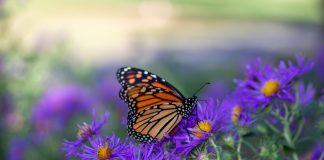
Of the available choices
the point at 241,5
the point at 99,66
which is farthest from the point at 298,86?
the point at 241,5

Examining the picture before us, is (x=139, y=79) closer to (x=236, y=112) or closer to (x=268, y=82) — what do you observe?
(x=236, y=112)

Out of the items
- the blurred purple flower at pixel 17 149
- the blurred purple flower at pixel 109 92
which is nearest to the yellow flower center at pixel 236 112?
the blurred purple flower at pixel 17 149

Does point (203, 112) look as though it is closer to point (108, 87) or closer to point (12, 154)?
point (12, 154)

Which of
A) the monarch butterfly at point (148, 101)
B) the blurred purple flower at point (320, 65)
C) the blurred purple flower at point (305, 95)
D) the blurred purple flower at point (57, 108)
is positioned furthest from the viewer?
the blurred purple flower at point (57, 108)

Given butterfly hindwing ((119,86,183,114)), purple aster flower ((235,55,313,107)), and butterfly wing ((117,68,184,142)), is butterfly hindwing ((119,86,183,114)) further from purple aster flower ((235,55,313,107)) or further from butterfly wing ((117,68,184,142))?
purple aster flower ((235,55,313,107))

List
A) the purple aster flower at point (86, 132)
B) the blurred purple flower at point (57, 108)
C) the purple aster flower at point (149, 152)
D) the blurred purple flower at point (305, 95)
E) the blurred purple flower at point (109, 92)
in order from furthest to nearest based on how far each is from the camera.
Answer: the blurred purple flower at point (109, 92)
the blurred purple flower at point (57, 108)
the blurred purple flower at point (305, 95)
the purple aster flower at point (86, 132)
the purple aster flower at point (149, 152)

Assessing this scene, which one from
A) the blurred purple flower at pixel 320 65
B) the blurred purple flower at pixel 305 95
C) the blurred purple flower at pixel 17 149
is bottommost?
the blurred purple flower at pixel 305 95

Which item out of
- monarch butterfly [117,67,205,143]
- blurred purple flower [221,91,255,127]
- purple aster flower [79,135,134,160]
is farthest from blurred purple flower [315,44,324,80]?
purple aster flower [79,135,134,160]

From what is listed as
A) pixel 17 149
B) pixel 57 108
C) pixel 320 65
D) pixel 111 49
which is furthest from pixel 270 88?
pixel 111 49

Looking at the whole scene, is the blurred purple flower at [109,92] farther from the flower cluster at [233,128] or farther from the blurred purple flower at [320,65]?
the flower cluster at [233,128]
